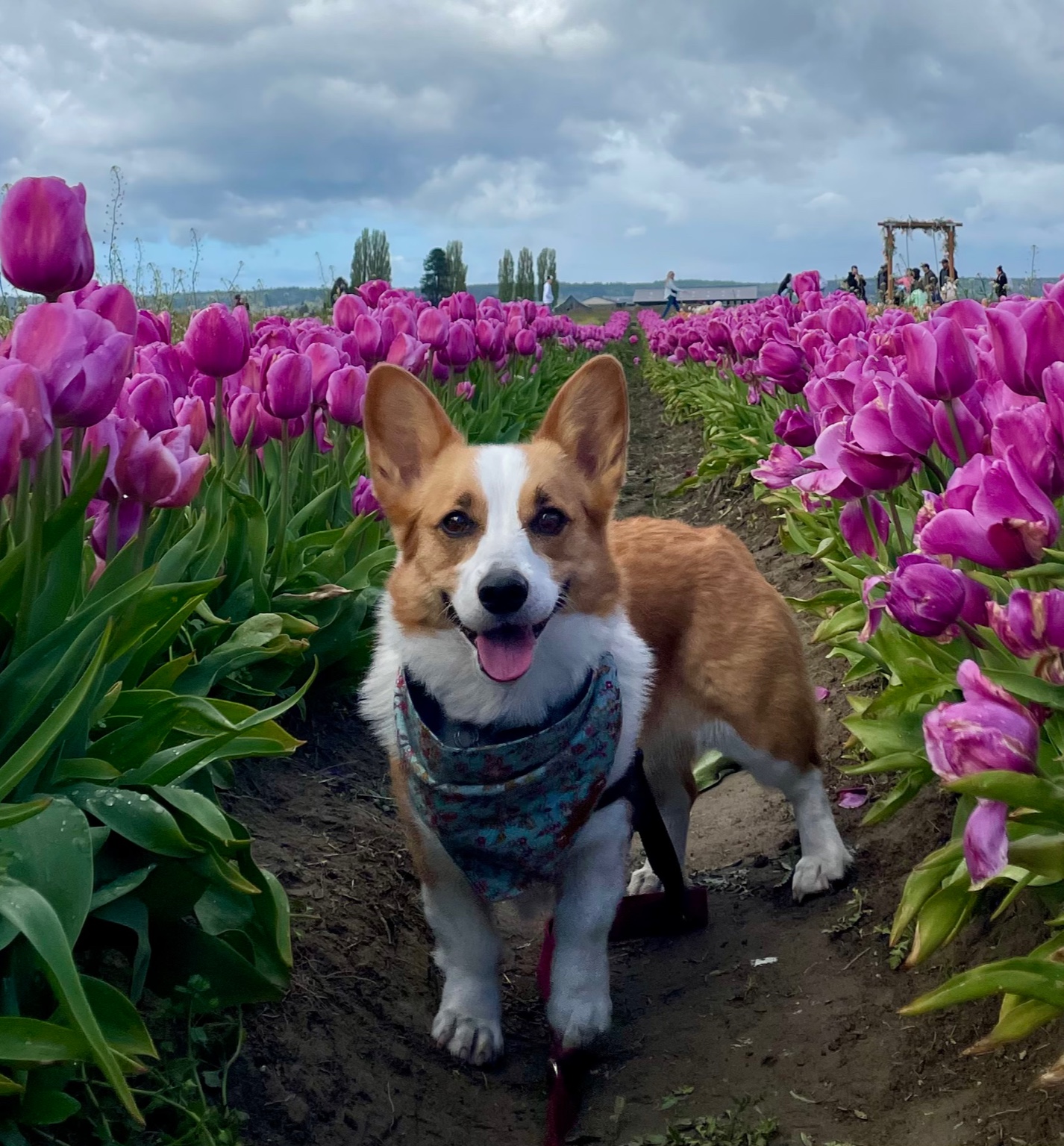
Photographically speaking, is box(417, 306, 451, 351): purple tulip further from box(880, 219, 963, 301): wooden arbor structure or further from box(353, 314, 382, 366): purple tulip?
box(880, 219, 963, 301): wooden arbor structure

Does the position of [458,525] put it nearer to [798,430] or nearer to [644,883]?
[798,430]

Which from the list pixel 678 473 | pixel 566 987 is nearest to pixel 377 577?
pixel 566 987

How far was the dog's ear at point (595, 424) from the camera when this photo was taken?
135 inches

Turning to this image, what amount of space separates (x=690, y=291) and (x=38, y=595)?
211ft

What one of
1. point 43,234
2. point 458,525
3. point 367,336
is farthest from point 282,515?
point 43,234

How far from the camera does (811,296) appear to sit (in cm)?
771

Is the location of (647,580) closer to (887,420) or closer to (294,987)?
(887,420)

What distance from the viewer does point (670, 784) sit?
14.0ft

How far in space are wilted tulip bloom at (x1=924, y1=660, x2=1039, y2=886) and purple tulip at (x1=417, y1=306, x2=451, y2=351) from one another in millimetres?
4733

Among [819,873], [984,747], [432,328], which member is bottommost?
[819,873]

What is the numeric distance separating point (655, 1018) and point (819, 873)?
77 cm

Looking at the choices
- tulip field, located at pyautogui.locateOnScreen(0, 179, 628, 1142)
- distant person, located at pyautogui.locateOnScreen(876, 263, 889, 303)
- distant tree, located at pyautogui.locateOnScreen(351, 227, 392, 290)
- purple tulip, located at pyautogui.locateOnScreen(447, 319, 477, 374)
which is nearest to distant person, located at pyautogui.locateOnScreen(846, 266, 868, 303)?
distant person, located at pyautogui.locateOnScreen(876, 263, 889, 303)

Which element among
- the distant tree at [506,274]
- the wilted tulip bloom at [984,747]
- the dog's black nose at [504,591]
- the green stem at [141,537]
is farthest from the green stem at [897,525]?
the distant tree at [506,274]

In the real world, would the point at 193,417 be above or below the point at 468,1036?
above
